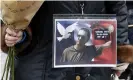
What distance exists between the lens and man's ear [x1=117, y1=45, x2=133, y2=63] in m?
1.55

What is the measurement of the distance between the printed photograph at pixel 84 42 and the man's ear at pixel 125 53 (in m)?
0.13

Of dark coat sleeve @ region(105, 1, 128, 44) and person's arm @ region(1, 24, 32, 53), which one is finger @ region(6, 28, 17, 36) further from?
dark coat sleeve @ region(105, 1, 128, 44)

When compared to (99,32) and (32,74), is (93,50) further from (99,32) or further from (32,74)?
(32,74)

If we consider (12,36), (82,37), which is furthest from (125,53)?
(12,36)

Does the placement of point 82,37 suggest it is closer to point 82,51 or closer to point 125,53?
point 82,51

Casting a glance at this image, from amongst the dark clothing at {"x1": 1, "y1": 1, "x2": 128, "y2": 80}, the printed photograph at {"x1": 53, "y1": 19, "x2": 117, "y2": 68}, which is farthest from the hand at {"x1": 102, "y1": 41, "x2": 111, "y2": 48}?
the dark clothing at {"x1": 1, "y1": 1, "x2": 128, "y2": 80}

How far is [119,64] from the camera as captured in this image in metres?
1.62

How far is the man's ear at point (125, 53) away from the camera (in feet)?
5.10

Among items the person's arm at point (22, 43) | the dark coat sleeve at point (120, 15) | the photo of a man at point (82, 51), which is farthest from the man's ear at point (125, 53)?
the person's arm at point (22, 43)

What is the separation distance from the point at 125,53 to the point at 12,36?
21.6 inches

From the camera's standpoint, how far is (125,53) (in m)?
1.56

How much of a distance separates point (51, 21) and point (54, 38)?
3.2 inches

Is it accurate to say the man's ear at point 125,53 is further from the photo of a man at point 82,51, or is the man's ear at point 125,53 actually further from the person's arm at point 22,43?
the person's arm at point 22,43

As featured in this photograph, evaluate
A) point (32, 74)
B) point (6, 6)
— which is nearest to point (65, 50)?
point (32, 74)
